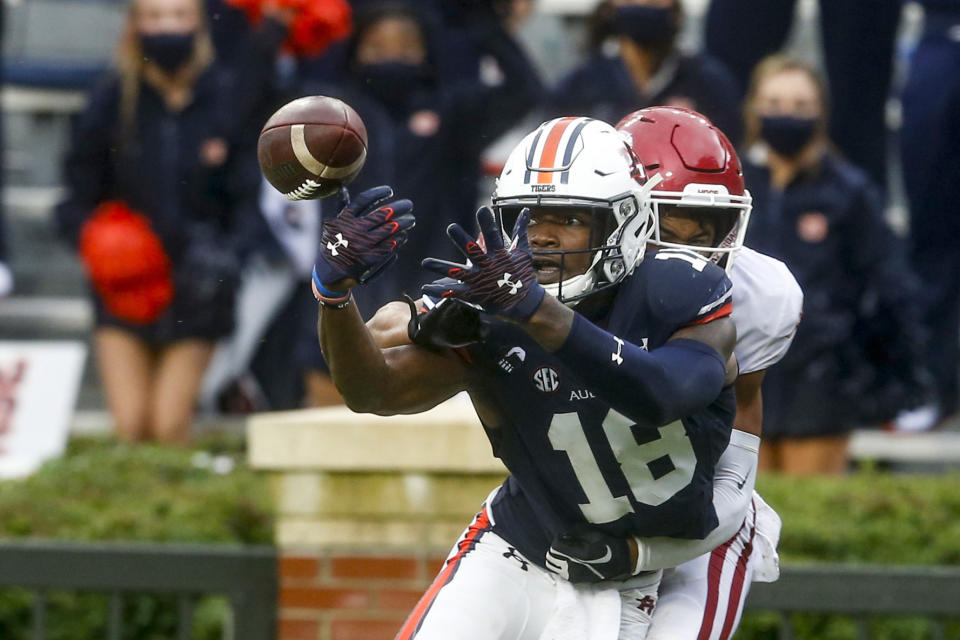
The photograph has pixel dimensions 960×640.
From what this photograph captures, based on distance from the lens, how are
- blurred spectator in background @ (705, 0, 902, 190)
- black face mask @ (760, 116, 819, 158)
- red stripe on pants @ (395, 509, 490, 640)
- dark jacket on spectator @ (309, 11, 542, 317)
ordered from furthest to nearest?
1. blurred spectator in background @ (705, 0, 902, 190)
2. dark jacket on spectator @ (309, 11, 542, 317)
3. black face mask @ (760, 116, 819, 158)
4. red stripe on pants @ (395, 509, 490, 640)

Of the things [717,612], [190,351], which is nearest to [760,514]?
[717,612]

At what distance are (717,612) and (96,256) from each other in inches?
176

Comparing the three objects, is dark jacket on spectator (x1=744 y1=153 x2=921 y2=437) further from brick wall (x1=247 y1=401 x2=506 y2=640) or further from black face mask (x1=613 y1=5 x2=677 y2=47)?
brick wall (x1=247 y1=401 x2=506 y2=640)

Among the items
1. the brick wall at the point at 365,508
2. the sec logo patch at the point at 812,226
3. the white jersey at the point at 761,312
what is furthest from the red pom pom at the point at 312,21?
the white jersey at the point at 761,312

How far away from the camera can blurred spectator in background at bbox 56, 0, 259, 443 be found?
7.65m

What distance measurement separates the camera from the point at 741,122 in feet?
23.6

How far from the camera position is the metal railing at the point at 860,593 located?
5434 millimetres

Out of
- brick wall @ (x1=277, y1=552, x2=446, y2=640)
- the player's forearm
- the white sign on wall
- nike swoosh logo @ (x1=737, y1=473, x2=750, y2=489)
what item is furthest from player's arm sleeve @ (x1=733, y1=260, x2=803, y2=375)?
the white sign on wall

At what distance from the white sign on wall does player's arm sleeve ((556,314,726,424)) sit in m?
4.47

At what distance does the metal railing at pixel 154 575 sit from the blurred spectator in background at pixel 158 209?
221 centimetres

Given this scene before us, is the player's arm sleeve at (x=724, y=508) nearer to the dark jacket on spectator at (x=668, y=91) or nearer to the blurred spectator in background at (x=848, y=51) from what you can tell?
the dark jacket on spectator at (x=668, y=91)

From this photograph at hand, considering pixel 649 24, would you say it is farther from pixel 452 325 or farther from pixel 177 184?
pixel 452 325

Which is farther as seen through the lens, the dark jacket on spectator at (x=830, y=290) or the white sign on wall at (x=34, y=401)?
the white sign on wall at (x=34, y=401)

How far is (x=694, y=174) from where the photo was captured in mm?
4121
